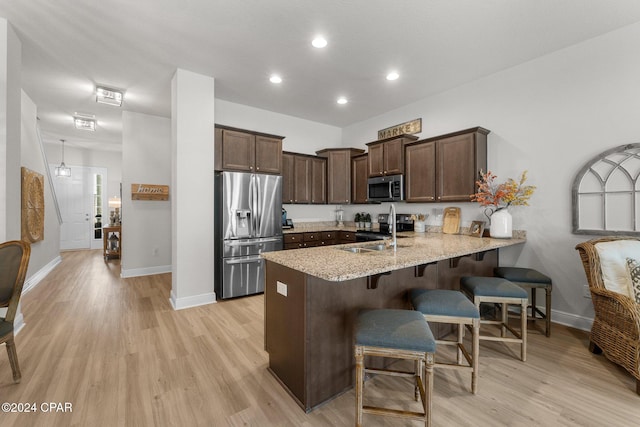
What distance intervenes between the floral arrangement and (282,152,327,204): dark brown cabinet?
2715mm

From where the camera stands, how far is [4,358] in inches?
89.0

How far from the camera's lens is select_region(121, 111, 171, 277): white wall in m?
4.94

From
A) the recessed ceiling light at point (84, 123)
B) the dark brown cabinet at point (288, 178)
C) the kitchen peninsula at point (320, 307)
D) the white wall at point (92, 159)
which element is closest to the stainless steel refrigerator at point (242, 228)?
the dark brown cabinet at point (288, 178)

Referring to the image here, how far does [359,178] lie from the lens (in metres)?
5.17

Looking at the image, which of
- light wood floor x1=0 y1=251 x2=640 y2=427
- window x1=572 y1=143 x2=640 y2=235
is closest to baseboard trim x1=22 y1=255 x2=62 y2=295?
light wood floor x1=0 y1=251 x2=640 y2=427

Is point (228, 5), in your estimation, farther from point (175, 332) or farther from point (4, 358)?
point (4, 358)

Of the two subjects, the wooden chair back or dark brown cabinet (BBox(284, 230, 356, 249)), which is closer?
the wooden chair back

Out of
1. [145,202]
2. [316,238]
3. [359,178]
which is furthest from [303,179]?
[145,202]

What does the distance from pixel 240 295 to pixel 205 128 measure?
2367mm

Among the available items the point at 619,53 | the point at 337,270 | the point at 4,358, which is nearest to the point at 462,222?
the point at 619,53

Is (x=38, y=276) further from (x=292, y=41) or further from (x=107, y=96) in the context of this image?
(x=292, y=41)

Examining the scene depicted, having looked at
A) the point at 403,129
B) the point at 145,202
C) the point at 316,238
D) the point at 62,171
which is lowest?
the point at 316,238

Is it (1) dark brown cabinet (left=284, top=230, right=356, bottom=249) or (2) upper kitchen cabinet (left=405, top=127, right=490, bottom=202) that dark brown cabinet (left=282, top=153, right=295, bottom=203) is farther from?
(2) upper kitchen cabinet (left=405, top=127, right=490, bottom=202)

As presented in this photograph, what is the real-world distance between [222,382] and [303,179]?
3657 millimetres
